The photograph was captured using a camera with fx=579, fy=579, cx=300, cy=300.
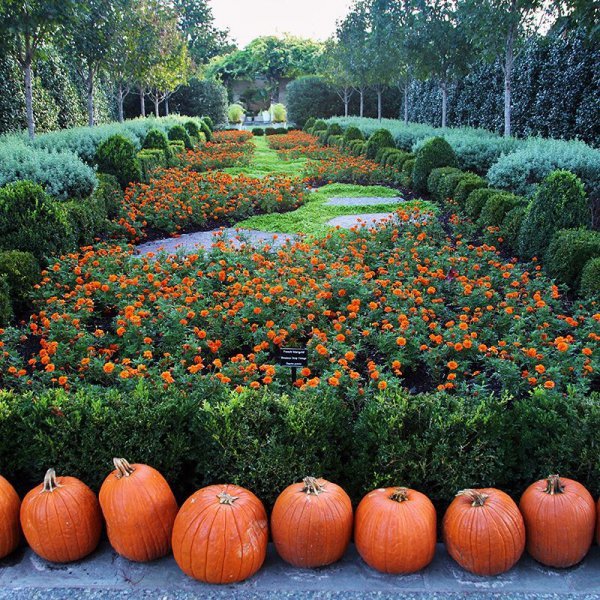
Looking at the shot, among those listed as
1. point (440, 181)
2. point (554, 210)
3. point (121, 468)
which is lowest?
point (121, 468)

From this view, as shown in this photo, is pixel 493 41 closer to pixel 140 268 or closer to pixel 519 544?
pixel 140 268

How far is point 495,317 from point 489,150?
304 inches

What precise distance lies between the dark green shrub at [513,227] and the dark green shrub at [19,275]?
4837 millimetres

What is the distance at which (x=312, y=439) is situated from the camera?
2527 mm

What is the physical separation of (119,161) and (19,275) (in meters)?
5.68

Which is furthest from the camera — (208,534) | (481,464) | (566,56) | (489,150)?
(566,56)

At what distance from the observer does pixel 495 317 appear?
425cm

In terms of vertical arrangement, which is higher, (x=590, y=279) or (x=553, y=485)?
(x=590, y=279)

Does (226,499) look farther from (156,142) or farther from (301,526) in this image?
(156,142)

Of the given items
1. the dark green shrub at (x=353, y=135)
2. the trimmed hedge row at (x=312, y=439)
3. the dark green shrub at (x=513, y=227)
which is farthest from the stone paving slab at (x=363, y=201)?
the dark green shrub at (x=353, y=135)

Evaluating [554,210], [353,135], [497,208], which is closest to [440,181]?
[497,208]

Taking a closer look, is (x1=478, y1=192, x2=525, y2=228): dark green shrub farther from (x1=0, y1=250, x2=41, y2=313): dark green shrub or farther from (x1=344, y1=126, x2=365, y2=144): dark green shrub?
(x1=344, y1=126, x2=365, y2=144): dark green shrub

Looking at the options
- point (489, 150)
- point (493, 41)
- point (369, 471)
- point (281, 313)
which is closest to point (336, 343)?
point (281, 313)

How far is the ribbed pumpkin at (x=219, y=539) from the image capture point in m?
2.17
